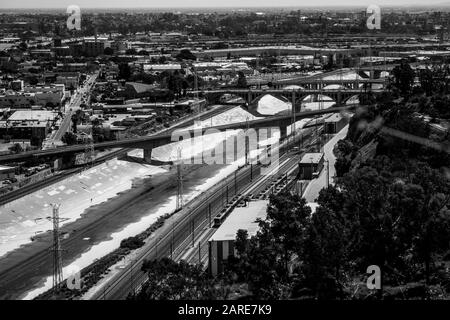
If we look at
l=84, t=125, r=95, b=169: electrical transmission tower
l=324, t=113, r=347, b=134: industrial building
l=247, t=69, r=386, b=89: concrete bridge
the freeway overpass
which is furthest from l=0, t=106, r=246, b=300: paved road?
l=247, t=69, r=386, b=89: concrete bridge

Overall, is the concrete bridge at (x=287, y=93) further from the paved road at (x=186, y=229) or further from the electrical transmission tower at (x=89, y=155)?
the electrical transmission tower at (x=89, y=155)

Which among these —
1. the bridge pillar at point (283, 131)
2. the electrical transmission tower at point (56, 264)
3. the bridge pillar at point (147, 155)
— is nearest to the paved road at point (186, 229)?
the electrical transmission tower at point (56, 264)

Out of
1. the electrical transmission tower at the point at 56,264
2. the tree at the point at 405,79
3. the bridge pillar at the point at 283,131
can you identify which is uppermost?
the tree at the point at 405,79

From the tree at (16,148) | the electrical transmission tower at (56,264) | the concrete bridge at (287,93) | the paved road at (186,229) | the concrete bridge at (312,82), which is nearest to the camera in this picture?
the paved road at (186,229)

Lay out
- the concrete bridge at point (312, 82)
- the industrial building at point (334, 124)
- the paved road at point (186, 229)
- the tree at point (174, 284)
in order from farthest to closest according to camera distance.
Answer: the concrete bridge at point (312, 82) → the industrial building at point (334, 124) → the paved road at point (186, 229) → the tree at point (174, 284)

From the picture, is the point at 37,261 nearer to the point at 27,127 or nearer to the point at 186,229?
the point at 186,229

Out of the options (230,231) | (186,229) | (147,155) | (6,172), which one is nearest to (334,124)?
(147,155)

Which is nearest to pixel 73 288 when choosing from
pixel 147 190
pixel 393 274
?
pixel 393 274
